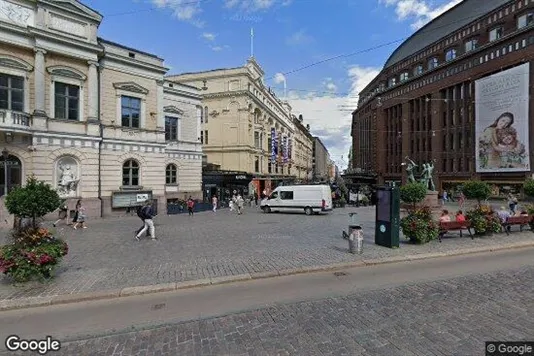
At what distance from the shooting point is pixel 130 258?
940 cm

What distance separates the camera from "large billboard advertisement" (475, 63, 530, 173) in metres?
37.8

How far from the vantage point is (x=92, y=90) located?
20.6 metres

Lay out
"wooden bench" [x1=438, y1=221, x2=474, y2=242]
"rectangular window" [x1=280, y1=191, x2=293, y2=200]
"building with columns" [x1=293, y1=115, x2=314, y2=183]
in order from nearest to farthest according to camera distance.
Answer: "wooden bench" [x1=438, y1=221, x2=474, y2=242], "rectangular window" [x1=280, y1=191, x2=293, y2=200], "building with columns" [x1=293, y1=115, x2=314, y2=183]

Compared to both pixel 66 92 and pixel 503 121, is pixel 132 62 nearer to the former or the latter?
pixel 66 92

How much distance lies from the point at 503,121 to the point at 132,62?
1733 inches

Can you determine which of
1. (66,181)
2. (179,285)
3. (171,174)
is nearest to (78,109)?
(66,181)

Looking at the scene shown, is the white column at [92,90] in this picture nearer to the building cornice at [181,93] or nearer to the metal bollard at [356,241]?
the building cornice at [181,93]

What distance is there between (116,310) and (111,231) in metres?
10.5

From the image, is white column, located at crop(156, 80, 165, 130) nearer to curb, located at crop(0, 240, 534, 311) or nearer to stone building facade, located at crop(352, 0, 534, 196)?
curb, located at crop(0, 240, 534, 311)

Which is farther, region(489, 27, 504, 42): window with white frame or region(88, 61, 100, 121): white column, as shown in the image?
region(489, 27, 504, 42): window with white frame

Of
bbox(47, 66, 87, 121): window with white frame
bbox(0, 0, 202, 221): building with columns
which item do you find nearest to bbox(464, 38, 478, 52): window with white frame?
bbox(0, 0, 202, 221): building with columns

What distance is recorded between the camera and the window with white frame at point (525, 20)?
36.8 m

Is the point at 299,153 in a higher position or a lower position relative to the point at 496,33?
lower

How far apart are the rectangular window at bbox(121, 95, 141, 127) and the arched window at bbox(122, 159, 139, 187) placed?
2.84 meters
